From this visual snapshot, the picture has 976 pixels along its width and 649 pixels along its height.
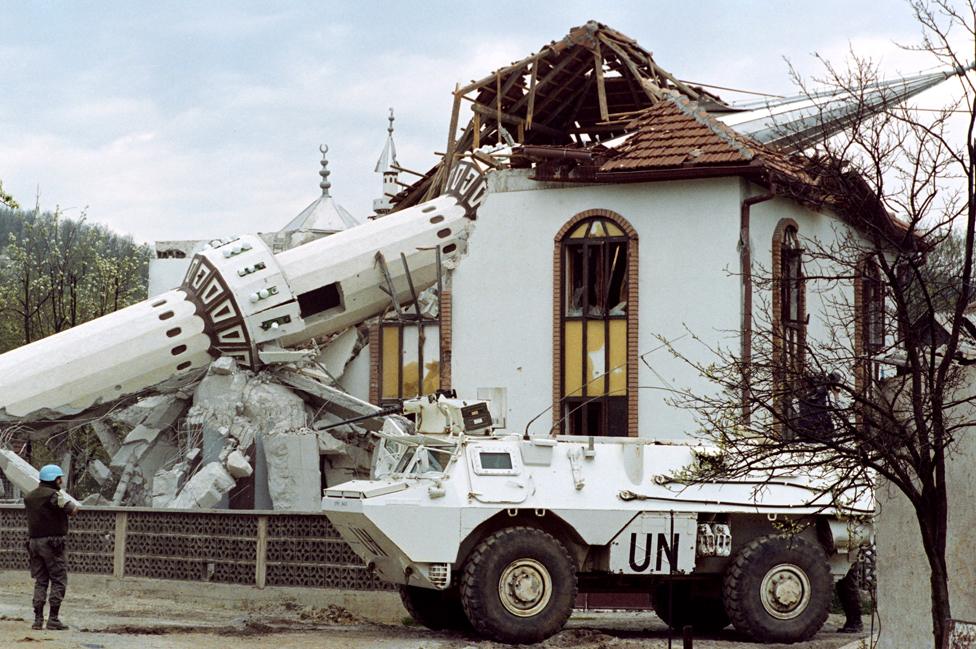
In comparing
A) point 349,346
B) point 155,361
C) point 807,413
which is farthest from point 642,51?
point 807,413

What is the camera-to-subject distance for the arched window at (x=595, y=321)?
2577cm

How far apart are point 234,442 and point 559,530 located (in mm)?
11193

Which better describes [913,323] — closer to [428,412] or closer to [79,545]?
[428,412]

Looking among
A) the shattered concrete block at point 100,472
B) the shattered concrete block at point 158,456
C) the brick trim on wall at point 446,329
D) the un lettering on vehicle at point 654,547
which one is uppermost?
the brick trim on wall at point 446,329

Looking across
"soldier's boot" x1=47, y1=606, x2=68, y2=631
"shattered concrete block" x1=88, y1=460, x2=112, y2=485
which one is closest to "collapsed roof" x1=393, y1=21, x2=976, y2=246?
"shattered concrete block" x1=88, y1=460, x2=112, y2=485

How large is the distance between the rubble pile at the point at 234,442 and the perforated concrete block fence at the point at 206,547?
3.16 m

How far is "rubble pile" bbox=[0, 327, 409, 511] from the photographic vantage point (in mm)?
26406

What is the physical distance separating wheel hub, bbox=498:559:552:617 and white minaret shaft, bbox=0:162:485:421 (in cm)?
1208

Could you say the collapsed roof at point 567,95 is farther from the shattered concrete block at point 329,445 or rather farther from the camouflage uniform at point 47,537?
the camouflage uniform at point 47,537

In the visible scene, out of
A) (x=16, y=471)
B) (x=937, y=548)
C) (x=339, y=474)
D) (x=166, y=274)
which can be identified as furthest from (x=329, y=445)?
(x=937, y=548)

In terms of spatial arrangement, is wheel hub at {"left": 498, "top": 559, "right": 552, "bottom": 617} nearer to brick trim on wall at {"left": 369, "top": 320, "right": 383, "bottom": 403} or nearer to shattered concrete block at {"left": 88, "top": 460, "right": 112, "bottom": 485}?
shattered concrete block at {"left": 88, "top": 460, "right": 112, "bottom": 485}

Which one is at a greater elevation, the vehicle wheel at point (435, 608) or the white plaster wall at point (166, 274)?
the white plaster wall at point (166, 274)

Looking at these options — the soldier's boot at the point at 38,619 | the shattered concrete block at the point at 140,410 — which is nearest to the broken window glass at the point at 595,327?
the shattered concrete block at the point at 140,410

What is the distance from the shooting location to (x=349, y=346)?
31.5 metres
